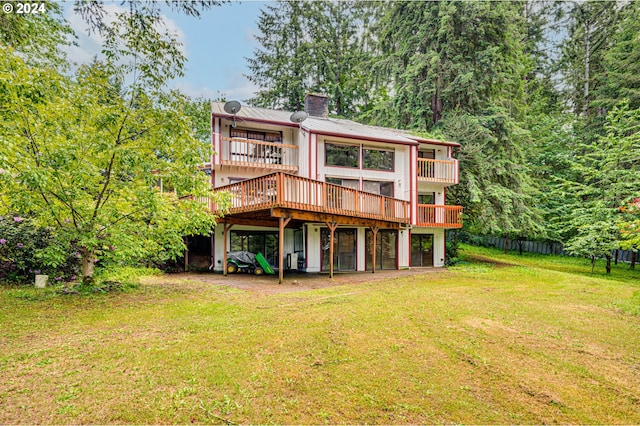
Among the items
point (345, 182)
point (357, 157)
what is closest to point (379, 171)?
point (357, 157)

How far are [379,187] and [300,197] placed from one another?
21.9 ft

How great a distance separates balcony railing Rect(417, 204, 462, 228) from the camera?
15625mm

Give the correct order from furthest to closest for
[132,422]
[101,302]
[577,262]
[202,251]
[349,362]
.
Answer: [577,262], [202,251], [101,302], [349,362], [132,422]

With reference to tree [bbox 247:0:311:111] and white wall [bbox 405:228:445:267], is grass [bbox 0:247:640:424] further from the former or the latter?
tree [bbox 247:0:311:111]

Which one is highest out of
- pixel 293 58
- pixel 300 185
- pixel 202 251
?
pixel 293 58

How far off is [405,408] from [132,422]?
2.42 meters

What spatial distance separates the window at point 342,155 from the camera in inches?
580

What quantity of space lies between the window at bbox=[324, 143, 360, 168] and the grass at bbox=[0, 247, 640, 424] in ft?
28.7

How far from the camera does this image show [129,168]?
7.11 meters

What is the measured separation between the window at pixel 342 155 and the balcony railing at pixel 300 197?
275 centimetres

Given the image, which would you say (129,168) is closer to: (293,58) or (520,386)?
(520,386)

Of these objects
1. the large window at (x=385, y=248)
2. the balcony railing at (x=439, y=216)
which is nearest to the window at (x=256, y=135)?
the large window at (x=385, y=248)

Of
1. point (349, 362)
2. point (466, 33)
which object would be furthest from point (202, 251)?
point (466, 33)

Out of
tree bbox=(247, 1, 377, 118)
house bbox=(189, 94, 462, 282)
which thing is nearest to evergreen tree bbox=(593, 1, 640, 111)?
house bbox=(189, 94, 462, 282)
